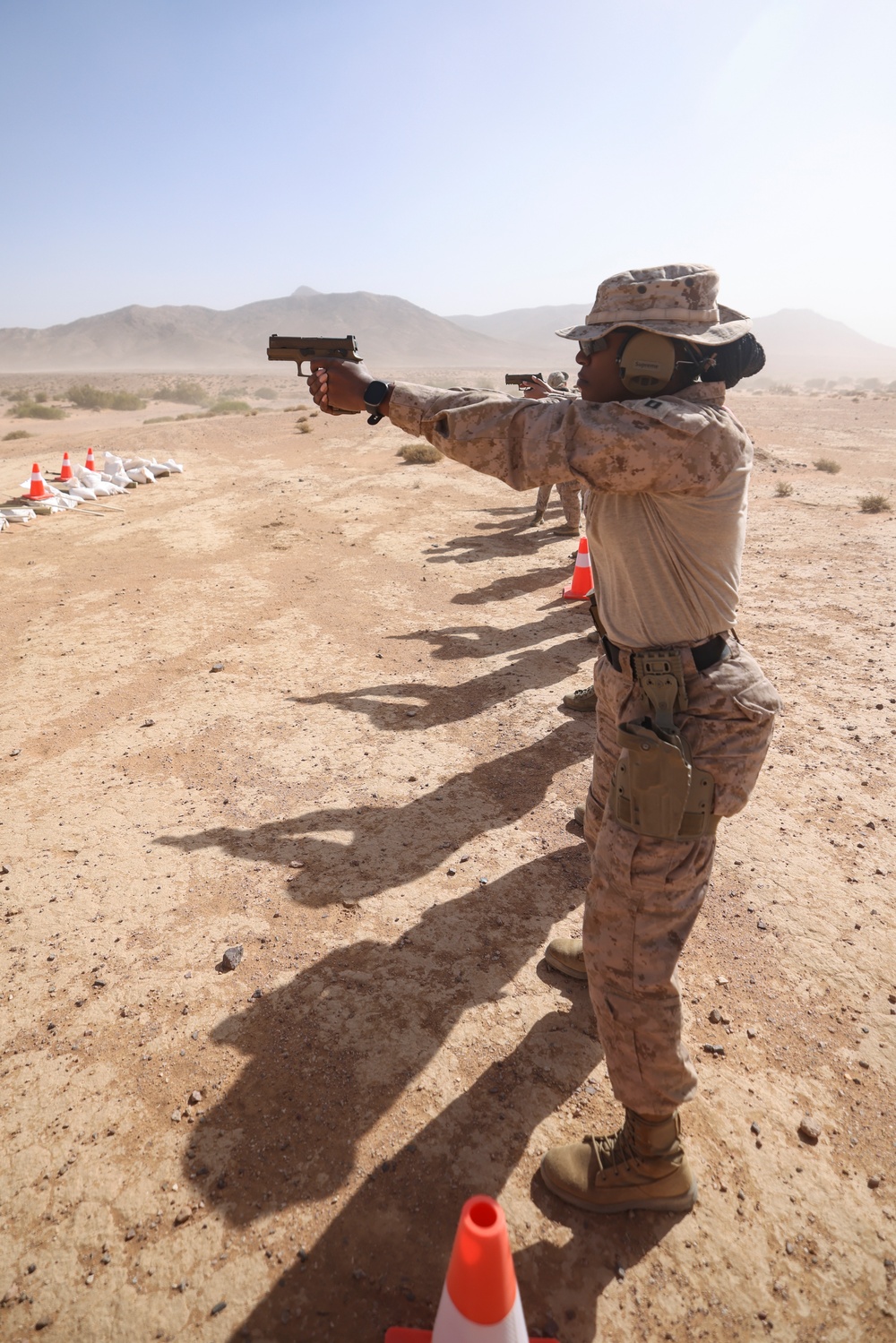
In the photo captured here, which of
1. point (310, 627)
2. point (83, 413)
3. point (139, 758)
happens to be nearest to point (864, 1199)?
point (139, 758)

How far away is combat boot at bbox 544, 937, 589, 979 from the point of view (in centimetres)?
290

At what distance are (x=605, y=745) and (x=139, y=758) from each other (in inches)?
121

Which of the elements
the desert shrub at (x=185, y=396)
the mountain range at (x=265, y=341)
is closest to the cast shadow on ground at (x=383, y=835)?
the desert shrub at (x=185, y=396)

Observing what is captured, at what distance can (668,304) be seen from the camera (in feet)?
6.41

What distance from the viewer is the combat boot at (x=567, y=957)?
Result: 2.90m

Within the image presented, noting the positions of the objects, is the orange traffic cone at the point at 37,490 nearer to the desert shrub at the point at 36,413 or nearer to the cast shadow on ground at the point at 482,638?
the cast shadow on ground at the point at 482,638

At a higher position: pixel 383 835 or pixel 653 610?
pixel 653 610

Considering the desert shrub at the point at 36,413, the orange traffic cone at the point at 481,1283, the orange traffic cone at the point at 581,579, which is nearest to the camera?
the orange traffic cone at the point at 481,1283

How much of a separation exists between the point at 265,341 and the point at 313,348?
438 feet

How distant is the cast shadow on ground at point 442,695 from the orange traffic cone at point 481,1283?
136 inches

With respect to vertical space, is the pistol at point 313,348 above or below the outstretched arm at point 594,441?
above

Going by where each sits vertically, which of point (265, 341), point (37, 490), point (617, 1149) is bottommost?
point (617, 1149)

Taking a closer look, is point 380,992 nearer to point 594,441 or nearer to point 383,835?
point 383,835

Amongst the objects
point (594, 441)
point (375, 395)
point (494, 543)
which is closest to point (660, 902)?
point (594, 441)
